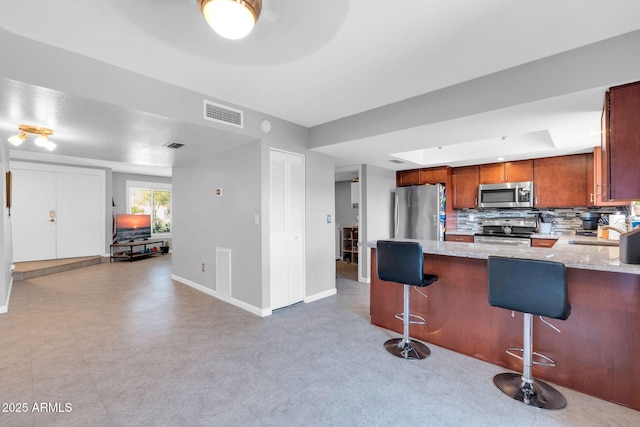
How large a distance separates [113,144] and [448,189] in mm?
5520

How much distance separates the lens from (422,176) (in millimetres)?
5750

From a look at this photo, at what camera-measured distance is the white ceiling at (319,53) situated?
1751 millimetres

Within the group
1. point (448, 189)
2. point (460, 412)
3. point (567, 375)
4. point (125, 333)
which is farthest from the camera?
point (448, 189)

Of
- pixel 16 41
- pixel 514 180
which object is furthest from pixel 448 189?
pixel 16 41

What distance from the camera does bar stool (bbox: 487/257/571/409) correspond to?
6.06 ft

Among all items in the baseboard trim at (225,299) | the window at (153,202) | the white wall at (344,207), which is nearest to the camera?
the baseboard trim at (225,299)

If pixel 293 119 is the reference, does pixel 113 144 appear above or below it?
below

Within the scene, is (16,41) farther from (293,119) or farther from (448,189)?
(448,189)

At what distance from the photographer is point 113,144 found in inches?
146

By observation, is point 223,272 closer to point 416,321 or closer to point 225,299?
point 225,299

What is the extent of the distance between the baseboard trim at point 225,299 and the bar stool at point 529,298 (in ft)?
8.17

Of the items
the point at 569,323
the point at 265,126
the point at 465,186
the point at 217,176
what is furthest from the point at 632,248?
the point at 217,176

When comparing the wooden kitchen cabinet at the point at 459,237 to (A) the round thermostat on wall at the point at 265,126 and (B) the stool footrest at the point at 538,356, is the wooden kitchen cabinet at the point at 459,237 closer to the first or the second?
(B) the stool footrest at the point at 538,356

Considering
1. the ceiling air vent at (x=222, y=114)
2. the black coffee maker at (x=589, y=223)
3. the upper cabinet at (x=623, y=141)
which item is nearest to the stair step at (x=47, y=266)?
the ceiling air vent at (x=222, y=114)
